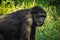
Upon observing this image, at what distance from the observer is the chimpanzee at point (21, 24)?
8.83m

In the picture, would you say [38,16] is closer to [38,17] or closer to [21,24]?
[38,17]

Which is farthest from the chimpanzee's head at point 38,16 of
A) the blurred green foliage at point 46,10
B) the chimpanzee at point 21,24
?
the blurred green foliage at point 46,10

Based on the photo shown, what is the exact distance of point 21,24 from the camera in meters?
8.91

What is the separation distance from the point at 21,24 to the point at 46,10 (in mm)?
3293

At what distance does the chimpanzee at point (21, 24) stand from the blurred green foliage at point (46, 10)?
1.79 metres

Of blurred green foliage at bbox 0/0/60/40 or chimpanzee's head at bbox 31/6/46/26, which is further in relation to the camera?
blurred green foliage at bbox 0/0/60/40

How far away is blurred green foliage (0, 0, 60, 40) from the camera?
11.0 meters

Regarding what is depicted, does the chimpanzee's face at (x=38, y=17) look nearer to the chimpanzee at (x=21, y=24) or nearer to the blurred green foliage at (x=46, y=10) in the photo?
the chimpanzee at (x=21, y=24)

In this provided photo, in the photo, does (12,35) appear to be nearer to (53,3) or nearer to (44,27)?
(44,27)

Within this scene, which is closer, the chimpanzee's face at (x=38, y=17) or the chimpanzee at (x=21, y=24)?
the chimpanzee at (x=21, y=24)

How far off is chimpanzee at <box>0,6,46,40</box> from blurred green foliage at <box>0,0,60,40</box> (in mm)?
1793

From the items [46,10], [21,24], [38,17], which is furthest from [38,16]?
[46,10]

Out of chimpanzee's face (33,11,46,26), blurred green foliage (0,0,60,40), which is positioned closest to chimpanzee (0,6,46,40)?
chimpanzee's face (33,11,46,26)

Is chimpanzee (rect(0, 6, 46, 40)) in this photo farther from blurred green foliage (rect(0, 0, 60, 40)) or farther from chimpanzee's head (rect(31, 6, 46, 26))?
blurred green foliage (rect(0, 0, 60, 40))
